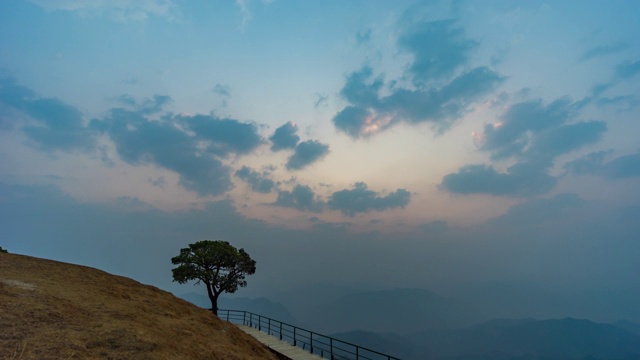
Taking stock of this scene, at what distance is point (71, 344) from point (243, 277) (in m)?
31.1

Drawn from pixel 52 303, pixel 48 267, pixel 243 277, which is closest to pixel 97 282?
pixel 48 267

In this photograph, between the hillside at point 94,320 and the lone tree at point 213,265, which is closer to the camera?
the hillside at point 94,320

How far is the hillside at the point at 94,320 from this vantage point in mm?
9359

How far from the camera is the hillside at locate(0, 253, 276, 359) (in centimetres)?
936

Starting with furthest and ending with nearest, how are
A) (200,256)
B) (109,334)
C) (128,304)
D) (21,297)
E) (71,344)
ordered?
(200,256), (128,304), (21,297), (109,334), (71,344)

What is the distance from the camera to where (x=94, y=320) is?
37.2 ft

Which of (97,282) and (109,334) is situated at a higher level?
(97,282)

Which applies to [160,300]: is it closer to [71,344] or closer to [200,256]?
[71,344]

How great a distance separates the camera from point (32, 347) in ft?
28.7

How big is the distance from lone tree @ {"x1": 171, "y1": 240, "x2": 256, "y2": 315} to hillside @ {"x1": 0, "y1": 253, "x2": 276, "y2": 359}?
1960 cm

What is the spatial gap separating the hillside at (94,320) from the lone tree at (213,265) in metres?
19.6

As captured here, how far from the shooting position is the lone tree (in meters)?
36.8

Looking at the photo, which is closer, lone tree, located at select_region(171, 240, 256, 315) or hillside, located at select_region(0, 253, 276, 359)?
hillside, located at select_region(0, 253, 276, 359)

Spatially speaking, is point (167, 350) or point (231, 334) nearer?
point (167, 350)
